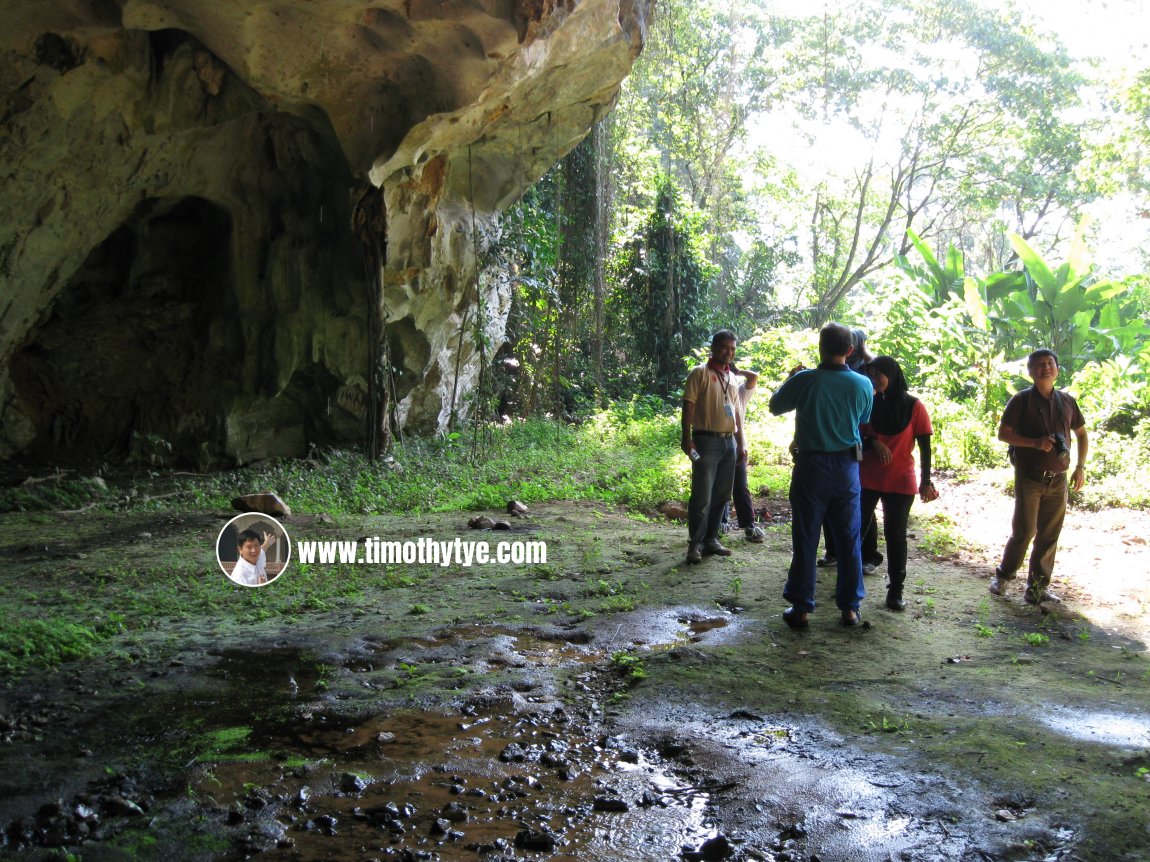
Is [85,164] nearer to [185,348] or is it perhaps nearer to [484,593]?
[185,348]

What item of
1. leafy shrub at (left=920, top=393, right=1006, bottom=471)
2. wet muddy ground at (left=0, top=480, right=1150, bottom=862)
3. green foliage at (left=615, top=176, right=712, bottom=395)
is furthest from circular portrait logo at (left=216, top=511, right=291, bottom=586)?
green foliage at (left=615, top=176, right=712, bottom=395)

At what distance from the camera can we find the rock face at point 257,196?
9102 millimetres

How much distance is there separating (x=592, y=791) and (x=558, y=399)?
1541 centimetres

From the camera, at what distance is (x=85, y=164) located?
9820 millimetres

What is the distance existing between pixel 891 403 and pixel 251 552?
4.41m

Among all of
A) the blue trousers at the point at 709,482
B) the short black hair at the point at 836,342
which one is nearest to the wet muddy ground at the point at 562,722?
the blue trousers at the point at 709,482

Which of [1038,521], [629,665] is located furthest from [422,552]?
[1038,521]

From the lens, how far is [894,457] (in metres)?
5.89

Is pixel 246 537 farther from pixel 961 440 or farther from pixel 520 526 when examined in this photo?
pixel 961 440

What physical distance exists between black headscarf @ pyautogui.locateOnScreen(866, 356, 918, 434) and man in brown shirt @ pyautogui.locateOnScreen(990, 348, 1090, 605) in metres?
0.72

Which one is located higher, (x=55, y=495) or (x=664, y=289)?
(x=664, y=289)

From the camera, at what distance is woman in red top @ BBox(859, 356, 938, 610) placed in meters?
5.88

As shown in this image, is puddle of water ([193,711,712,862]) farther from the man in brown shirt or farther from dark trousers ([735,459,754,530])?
dark trousers ([735,459,754,530])

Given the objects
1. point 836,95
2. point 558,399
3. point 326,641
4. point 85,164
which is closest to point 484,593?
point 326,641
